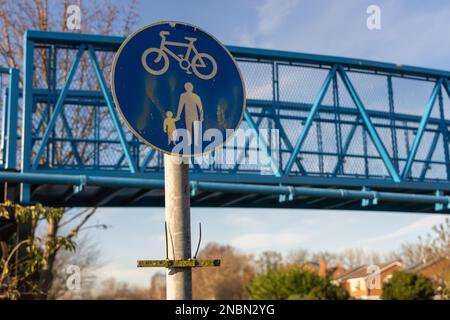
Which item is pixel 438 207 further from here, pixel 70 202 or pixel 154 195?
pixel 70 202

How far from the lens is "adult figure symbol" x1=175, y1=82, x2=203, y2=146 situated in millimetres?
3316

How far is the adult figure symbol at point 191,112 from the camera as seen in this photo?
3.32 metres

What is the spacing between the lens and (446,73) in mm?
20141

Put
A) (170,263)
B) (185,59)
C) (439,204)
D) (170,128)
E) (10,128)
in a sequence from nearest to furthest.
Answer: (170,263) → (170,128) → (185,59) → (10,128) → (439,204)

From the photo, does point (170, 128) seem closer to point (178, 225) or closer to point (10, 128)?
point (178, 225)

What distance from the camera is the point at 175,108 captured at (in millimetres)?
3332

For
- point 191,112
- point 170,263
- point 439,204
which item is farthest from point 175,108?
point 439,204

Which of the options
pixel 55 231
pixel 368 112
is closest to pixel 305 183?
pixel 368 112

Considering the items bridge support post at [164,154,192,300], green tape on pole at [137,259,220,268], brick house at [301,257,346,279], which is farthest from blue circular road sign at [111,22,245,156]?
brick house at [301,257,346,279]

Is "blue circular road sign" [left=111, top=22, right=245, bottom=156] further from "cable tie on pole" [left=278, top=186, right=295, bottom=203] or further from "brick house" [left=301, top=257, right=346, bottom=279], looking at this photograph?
"brick house" [left=301, top=257, right=346, bottom=279]

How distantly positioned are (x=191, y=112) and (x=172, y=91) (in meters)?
0.16

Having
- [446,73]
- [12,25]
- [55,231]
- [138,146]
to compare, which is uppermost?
[12,25]

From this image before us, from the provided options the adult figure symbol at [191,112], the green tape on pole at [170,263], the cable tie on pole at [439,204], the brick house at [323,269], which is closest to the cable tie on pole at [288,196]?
the cable tie on pole at [439,204]

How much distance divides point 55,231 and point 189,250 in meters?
19.4
